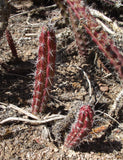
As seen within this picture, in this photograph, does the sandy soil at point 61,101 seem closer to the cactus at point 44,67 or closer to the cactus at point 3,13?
the cactus at point 44,67

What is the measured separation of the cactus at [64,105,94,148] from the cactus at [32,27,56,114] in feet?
1.11

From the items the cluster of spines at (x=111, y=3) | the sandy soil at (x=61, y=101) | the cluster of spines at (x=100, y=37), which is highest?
the cluster of spines at (x=100, y=37)

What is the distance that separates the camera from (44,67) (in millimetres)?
1484

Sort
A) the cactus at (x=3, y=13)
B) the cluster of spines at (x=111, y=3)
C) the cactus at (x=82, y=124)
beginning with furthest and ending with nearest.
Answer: the cluster of spines at (x=111, y=3) → the cactus at (x=3, y=13) → the cactus at (x=82, y=124)

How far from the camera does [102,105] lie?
1.90m

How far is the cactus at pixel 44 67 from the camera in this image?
138 cm

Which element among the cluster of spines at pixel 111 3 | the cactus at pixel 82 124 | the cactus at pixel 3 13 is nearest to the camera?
the cactus at pixel 82 124

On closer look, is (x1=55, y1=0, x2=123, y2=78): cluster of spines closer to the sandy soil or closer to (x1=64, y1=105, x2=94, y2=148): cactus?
the sandy soil

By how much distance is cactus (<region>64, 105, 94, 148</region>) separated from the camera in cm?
136

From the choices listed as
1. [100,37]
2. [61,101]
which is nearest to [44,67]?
[100,37]

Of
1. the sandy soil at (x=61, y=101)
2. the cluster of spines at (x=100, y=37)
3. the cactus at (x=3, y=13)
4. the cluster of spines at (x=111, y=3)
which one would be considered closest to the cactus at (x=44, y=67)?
the sandy soil at (x=61, y=101)

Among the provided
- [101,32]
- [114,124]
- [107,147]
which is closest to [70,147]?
[107,147]

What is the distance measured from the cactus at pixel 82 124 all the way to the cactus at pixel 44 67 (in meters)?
0.34

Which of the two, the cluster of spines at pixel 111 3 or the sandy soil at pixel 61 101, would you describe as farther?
the cluster of spines at pixel 111 3
